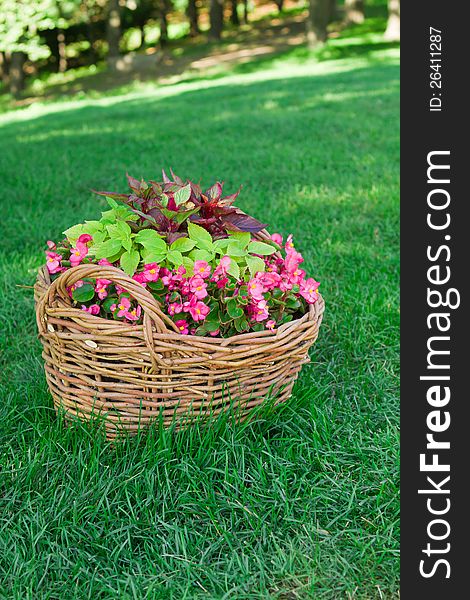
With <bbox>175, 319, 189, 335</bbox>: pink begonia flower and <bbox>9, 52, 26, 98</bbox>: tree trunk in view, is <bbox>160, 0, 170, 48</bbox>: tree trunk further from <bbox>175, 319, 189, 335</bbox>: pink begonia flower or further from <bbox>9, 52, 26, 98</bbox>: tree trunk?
<bbox>175, 319, 189, 335</bbox>: pink begonia flower

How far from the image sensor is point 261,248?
2.22m

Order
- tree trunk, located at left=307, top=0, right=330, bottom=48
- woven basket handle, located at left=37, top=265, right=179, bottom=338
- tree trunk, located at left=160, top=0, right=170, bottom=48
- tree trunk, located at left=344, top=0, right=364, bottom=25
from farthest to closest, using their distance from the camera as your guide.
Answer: tree trunk, located at left=160, top=0, right=170, bottom=48
tree trunk, located at left=344, top=0, right=364, bottom=25
tree trunk, located at left=307, top=0, right=330, bottom=48
woven basket handle, located at left=37, top=265, right=179, bottom=338

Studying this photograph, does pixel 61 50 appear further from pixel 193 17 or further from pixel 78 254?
pixel 78 254

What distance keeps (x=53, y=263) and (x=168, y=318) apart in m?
0.54

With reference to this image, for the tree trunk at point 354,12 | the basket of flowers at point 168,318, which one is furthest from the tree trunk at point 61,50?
the basket of flowers at point 168,318

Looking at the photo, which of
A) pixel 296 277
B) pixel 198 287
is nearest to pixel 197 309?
pixel 198 287

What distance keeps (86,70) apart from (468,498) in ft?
76.2

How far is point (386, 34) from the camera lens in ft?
58.6

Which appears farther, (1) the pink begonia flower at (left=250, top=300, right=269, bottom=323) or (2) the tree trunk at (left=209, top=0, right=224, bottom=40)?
(2) the tree trunk at (left=209, top=0, right=224, bottom=40)

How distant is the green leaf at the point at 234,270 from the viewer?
6.83 ft

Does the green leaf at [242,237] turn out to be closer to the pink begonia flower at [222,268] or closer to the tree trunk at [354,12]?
the pink begonia flower at [222,268]

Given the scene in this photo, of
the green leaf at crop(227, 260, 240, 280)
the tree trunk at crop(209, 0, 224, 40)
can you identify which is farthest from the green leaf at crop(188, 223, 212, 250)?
the tree trunk at crop(209, 0, 224, 40)

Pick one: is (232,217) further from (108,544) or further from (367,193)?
(367,193)

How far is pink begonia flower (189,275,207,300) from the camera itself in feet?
6.62
